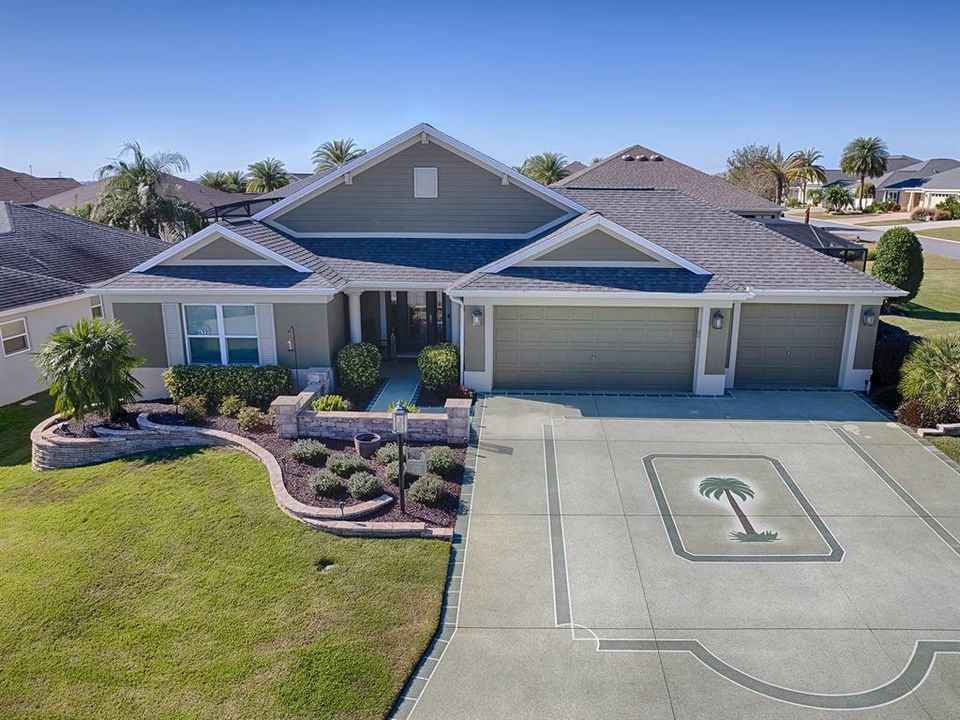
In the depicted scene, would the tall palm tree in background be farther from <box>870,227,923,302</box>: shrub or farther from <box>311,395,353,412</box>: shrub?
<box>870,227,923,302</box>: shrub

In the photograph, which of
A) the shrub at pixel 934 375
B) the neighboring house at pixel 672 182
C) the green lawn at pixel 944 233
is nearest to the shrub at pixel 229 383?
the shrub at pixel 934 375

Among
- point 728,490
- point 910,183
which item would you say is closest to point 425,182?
point 728,490

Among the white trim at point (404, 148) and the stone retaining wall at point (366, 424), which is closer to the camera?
the stone retaining wall at point (366, 424)

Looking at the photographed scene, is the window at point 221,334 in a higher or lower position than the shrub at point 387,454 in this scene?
higher

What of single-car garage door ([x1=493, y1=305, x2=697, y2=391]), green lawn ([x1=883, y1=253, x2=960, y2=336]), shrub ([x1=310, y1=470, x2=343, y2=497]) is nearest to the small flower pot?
shrub ([x1=310, y1=470, x2=343, y2=497])

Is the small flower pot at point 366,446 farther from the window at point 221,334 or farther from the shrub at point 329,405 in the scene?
the window at point 221,334

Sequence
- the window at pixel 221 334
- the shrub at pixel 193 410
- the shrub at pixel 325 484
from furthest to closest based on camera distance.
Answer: the window at pixel 221 334 → the shrub at pixel 193 410 → the shrub at pixel 325 484

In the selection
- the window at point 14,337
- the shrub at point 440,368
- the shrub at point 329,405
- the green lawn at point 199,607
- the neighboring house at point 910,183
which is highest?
the neighboring house at point 910,183
